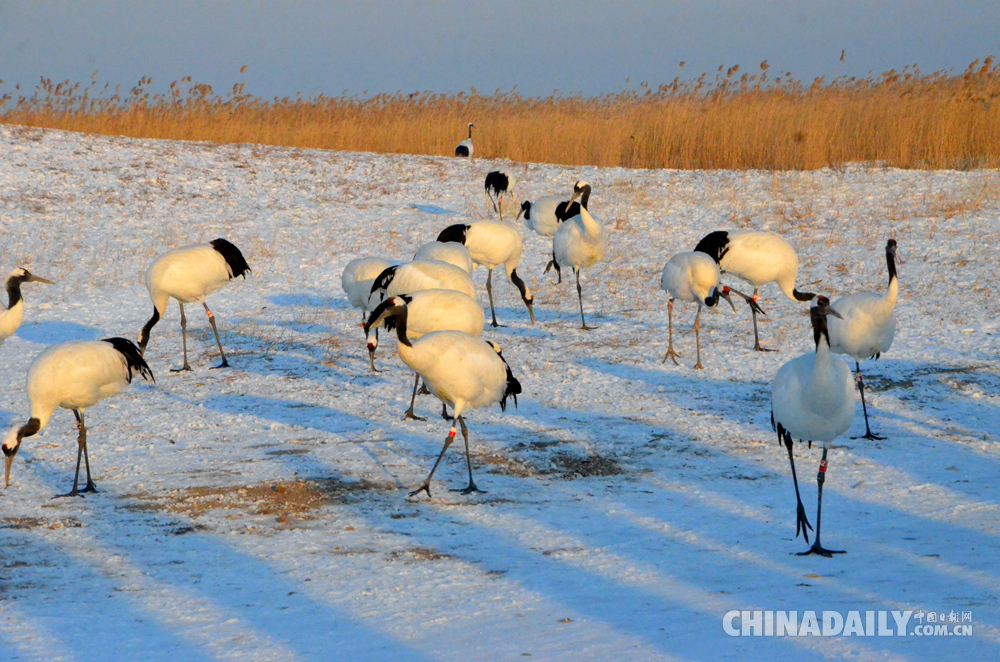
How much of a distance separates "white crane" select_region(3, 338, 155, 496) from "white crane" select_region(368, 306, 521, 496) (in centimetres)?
193

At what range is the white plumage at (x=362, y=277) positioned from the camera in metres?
10.1

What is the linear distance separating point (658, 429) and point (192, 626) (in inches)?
165

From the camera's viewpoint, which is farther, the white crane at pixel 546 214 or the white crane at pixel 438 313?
the white crane at pixel 546 214

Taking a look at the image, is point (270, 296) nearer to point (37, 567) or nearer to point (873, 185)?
point (37, 567)

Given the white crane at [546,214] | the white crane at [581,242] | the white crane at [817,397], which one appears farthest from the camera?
the white crane at [546,214]

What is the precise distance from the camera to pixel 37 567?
5.03 meters

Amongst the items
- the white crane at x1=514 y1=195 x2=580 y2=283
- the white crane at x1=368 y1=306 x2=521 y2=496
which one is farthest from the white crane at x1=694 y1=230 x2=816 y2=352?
the white crane at x1=368 y1=306 x2=521 y2=496

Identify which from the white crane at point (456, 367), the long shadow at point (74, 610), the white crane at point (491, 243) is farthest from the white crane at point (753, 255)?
the long shadow at point (74, 610)

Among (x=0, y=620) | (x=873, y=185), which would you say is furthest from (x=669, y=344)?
(x=873, y=185)

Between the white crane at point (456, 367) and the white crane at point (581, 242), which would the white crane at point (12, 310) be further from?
the white crane at point (581, 242)

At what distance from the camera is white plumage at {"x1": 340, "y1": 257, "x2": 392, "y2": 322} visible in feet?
33.3

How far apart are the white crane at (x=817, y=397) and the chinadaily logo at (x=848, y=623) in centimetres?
84

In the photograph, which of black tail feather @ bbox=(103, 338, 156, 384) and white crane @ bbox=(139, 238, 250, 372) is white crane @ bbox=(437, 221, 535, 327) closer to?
white crane @ bbox=(139, 238, 250, 372)

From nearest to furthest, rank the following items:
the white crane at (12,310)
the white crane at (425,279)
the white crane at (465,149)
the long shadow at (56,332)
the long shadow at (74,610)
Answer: the long shadow at (74,610)
the white crane at (12,310)
the white crane at (425,279)
the long shadow at (56,332)
the white crane at (465,149)
